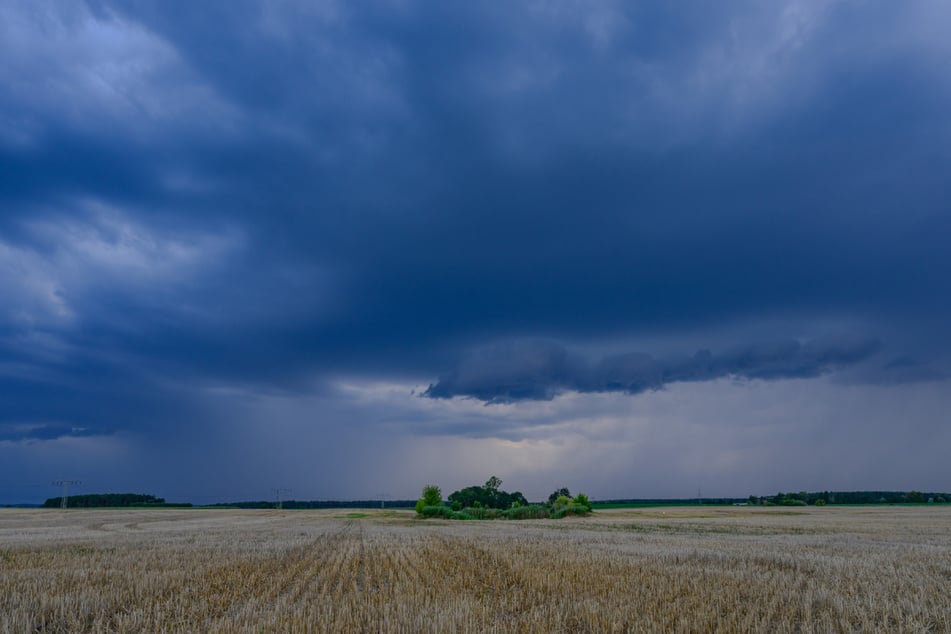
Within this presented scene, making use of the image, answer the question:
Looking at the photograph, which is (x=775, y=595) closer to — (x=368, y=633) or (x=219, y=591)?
(x=368, y=633)

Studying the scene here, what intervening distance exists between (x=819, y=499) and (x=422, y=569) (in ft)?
573

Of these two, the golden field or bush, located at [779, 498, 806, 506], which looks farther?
bush, located at [779, 498, 806, 506]

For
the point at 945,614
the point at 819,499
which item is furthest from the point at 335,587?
the point at 819,499

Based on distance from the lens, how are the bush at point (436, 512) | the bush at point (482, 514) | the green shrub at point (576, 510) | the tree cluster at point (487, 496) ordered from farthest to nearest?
1. the tree cluster at point (487, 496)
2. the bush at point (482, 514)
3. the green shrub at point (576, 510)
4. the bush at point (436, 512)

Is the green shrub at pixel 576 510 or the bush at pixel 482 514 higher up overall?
the green shrub at pixel 576 510

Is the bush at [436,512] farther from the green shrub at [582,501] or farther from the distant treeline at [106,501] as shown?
the distant treeline at [106,501]

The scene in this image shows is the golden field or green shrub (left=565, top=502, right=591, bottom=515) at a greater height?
the golden field

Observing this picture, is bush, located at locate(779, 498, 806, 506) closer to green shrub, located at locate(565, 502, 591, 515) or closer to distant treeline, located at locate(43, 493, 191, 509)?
green shrub, located at locate(565, 502, 591, 515)

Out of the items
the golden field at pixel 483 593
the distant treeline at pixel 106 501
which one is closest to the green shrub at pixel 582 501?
the golden field at pixel 483 593

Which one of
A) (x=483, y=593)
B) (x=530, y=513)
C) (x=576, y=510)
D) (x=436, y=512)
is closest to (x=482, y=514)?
(x=530, y=513)

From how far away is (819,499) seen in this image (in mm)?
150125

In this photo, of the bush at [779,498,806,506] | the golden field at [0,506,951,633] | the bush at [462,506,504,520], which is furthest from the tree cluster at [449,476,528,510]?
the golden field at [0,506,951,633]

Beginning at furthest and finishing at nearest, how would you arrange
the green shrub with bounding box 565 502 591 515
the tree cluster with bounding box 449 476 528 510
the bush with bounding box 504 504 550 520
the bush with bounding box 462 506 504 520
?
1. the tree cluster with bounding box 449 476 528 510
2. the bush with bounding box 462 506 504 520
3. the bush with bounding box 504 504 550 520
4. the green shrub with bounding box 565 502 591 515

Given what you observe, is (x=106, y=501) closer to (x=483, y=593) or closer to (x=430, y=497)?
(x=430, y=497)
